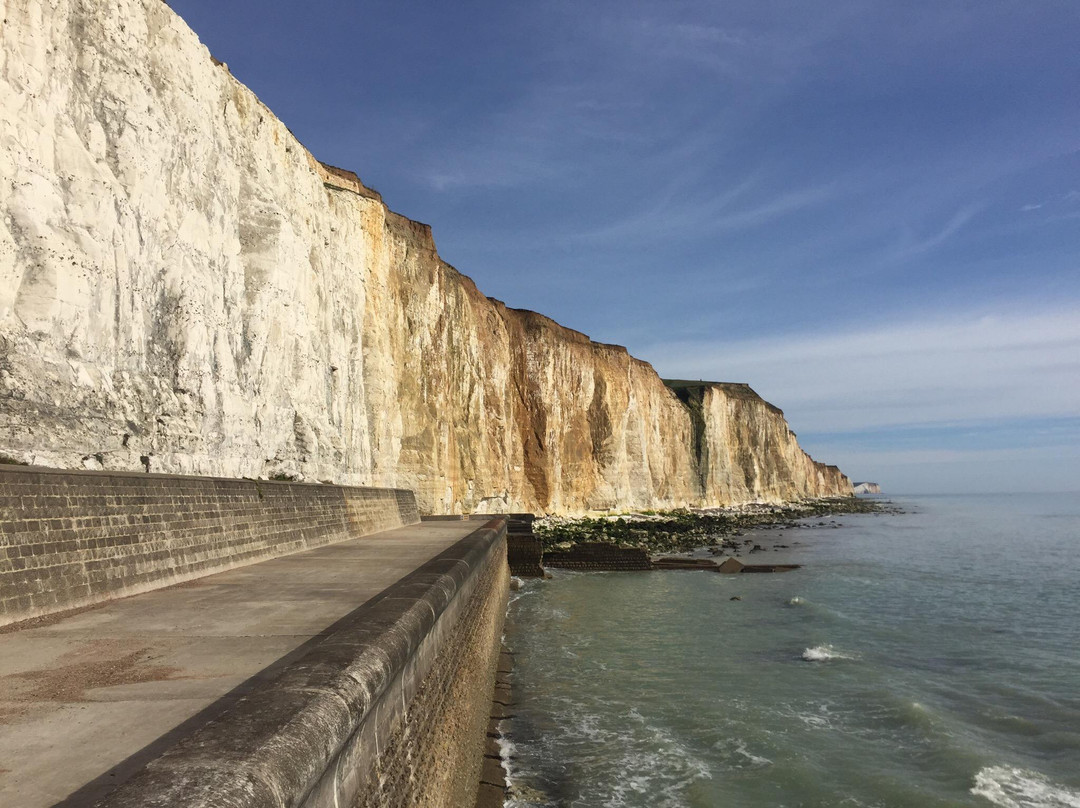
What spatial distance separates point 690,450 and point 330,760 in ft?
249

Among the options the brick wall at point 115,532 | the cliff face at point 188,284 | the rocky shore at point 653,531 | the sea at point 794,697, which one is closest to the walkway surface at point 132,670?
the brick wall at point 115,532

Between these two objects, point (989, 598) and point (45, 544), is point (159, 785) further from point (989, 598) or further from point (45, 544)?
point (989, 598)

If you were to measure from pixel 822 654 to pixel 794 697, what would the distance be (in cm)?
297

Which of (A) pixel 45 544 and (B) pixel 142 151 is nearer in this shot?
(A) pixel 45 544

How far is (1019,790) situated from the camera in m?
7.84

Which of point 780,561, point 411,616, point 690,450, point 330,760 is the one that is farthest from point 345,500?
point 690,450

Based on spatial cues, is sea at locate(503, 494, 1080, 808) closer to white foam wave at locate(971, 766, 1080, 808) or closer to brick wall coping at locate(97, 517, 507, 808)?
white foam wave at locate(971, 766, 1080, 808)

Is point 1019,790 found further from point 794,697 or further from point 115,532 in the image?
point 115,532

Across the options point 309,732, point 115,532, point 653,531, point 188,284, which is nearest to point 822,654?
point 115,532

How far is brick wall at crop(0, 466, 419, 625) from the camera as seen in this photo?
5.45 m

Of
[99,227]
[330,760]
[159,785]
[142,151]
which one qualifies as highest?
[142,151]

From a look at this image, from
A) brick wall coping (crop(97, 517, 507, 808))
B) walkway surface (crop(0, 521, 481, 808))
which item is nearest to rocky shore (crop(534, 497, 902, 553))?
walkway surface (crop(0, 521, 481, 808))

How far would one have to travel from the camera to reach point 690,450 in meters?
76.6

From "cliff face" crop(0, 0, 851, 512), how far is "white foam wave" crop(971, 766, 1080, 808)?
530 inches
